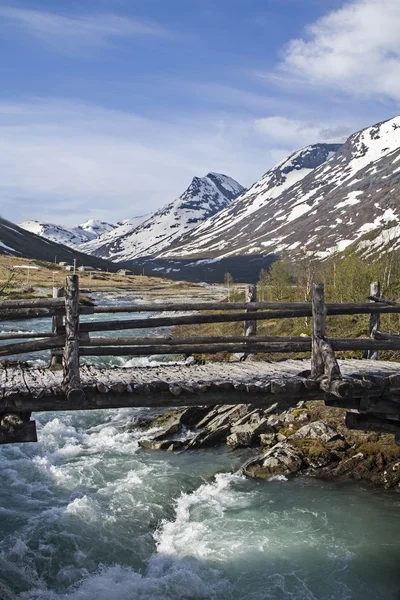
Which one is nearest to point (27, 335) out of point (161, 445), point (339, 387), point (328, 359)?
point (328, 359)

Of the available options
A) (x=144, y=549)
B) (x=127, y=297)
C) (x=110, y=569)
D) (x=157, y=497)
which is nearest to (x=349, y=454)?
(x=157, y=497)

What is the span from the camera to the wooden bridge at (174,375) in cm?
970

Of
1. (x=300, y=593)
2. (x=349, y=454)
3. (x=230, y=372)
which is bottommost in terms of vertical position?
(x=300, y=593)

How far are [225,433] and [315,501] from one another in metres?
6.05

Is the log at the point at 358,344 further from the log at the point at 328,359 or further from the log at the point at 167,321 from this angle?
the log at the point at 167,321

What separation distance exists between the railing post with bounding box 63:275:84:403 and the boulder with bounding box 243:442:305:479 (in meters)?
10.3

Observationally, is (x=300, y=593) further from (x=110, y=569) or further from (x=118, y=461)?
(x=118, y=461)

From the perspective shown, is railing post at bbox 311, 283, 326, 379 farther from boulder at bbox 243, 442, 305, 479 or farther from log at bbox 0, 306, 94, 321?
boulder at bbox 243, 442, 305, 479

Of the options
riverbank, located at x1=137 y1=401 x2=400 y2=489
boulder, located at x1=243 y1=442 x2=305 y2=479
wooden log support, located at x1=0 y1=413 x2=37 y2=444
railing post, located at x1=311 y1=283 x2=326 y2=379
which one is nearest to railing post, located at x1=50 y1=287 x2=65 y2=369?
wooden log support, located at x1=0 y1=413 x2=37 y2=444

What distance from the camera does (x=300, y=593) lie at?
12.4 m

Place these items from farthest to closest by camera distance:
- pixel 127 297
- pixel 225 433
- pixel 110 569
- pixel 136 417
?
1. pixel 127 297
2. pixel 136 417
3. pixel 225 433
4. pixel 110 569

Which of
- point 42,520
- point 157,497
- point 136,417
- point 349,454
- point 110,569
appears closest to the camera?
point 110,569

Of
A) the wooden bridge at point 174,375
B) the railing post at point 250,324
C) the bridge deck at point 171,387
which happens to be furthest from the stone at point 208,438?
the bridge deck at point 171,387

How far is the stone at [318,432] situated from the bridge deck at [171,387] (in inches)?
293
